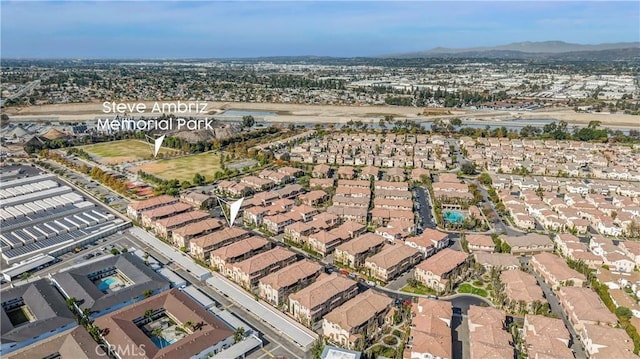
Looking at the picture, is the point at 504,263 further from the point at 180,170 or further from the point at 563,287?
the point at 180,170

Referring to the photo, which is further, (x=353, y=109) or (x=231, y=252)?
(x=353, y=109)

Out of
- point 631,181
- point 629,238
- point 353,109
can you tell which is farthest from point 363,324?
point 353,109

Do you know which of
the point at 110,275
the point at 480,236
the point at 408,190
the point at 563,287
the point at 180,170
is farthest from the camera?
the point at 180,170

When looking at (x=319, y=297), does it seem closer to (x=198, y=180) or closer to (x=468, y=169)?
(x=198, y=180)

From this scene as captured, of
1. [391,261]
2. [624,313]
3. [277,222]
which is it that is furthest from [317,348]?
[624,313]

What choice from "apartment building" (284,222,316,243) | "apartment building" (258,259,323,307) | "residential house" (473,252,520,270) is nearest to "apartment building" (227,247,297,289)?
"apartment building" (258,259,323,307)

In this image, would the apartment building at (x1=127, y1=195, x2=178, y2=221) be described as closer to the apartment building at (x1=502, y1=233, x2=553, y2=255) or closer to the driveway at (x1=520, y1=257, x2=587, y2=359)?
the apartment building at (x1=502, y1=233, x2=553, y2=255)

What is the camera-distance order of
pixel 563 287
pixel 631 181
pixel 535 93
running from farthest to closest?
pixel 535 93
pixel 631 181
pixel 563 287

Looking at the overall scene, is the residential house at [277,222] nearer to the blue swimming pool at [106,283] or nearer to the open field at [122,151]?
the blue swimming pool at [106,283]
